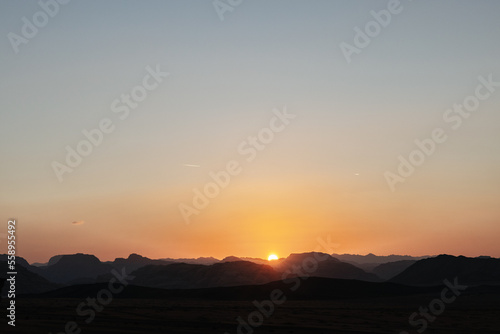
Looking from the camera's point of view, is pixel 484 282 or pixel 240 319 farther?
pixel 484 282

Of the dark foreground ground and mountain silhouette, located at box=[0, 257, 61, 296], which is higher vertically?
mountain silhouette, located at box=[0, 257, 61, 296]

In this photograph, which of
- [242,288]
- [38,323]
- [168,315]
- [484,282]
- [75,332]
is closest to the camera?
[75,332]

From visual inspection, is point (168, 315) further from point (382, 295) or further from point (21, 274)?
point (21, 274)

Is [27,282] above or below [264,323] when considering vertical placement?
above

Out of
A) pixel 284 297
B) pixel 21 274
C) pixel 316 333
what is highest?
pixel 21 274

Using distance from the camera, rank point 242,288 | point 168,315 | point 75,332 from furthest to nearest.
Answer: point 242,288
point 168,315
point 75,332

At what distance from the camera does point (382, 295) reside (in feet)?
385

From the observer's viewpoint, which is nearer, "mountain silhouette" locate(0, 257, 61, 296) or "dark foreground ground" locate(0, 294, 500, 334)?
"dark foreground ground" locate(0, 294, 500, 334)

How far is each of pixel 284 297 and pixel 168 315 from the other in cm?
5199

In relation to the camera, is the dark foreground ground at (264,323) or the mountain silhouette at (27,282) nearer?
the dark foreground ground at (264,323)

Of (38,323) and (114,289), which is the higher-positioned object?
(114,289)

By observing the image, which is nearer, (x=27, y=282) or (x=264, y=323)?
(x=264, y=323)

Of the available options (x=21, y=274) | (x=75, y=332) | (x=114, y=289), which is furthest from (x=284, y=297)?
(x=21, y=274)

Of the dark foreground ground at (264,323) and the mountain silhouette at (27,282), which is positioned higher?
the mountain silhouette at (27,282)
